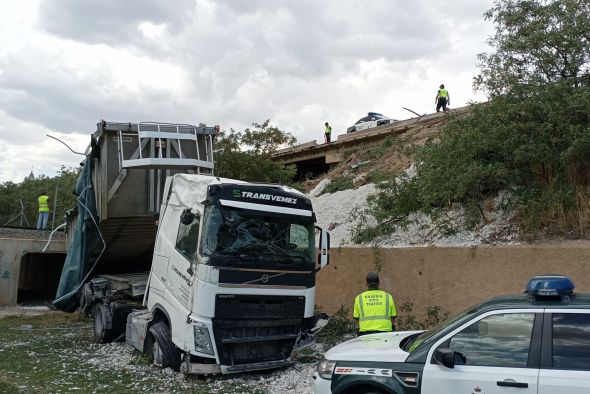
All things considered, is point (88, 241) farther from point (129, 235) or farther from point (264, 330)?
point (264, 330)

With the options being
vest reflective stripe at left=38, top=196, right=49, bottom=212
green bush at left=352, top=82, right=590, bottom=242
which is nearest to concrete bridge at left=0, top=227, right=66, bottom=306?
vest reflective stripe at left=38, top=196, right=49, bottom=212

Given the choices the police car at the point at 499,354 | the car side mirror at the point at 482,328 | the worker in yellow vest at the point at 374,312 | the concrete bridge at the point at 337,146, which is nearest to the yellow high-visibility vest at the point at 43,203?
the concrete bridge at the point at 337,146

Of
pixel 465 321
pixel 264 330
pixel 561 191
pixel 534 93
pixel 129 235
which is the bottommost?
pixel 264 330

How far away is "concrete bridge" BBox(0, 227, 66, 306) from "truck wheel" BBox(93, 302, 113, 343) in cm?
465

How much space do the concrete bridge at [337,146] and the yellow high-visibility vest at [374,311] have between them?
11.8 meters

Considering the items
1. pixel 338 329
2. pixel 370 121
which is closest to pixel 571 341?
pixel 338 329

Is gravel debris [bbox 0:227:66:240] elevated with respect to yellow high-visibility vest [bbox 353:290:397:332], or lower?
elevated

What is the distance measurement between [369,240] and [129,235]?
16.7 ft

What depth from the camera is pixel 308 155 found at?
2325cm

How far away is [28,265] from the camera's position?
59.1ft

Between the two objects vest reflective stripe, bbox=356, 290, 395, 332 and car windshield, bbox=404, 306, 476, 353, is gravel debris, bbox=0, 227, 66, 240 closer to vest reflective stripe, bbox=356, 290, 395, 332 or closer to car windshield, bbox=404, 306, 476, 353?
vest reflective stripe, bbox=356, 290, 395, 332

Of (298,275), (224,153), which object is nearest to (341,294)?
(298,275)

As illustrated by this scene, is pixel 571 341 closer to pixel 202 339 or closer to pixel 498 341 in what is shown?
pixel 498 341

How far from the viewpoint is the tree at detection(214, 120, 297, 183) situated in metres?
19.1
